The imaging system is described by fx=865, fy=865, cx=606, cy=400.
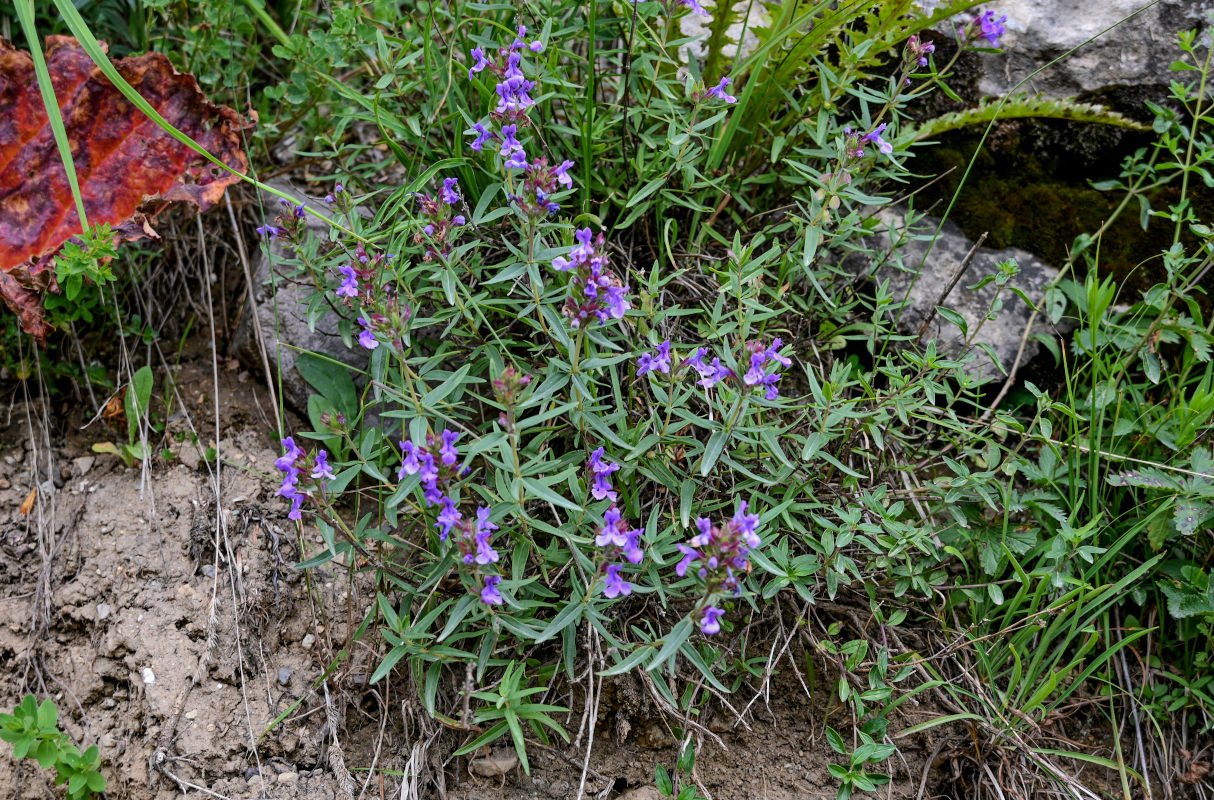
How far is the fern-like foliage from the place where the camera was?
8.76 feet

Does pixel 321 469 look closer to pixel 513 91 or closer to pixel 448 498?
pixel 448 498

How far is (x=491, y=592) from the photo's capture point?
1842 mm

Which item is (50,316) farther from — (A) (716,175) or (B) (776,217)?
(B) (776,217)

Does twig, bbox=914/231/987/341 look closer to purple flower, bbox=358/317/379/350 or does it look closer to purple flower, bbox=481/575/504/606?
purple flower, bbox=481/575/504/606

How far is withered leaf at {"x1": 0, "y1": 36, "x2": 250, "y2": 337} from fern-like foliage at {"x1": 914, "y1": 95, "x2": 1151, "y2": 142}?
2252 millimetres

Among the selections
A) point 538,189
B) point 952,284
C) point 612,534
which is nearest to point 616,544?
point 612,534

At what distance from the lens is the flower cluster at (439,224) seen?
6.76 feet

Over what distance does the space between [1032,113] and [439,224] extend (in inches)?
74.2

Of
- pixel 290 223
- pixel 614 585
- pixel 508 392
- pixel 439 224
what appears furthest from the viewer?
pixel 290 223

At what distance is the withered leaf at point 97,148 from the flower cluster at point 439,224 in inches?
36.7


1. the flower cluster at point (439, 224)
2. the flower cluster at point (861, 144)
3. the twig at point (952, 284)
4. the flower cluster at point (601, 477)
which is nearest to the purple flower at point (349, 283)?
the flower cluster at point (439, 224)

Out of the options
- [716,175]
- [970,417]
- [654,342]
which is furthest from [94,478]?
[970,417]

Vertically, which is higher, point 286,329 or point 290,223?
point 290,223

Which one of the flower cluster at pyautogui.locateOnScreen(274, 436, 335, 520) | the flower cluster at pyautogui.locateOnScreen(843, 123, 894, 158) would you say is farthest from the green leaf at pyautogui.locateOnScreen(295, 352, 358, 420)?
the flower cluster at pyautogui.locateOnScreen(843, 123, 894, 158)
